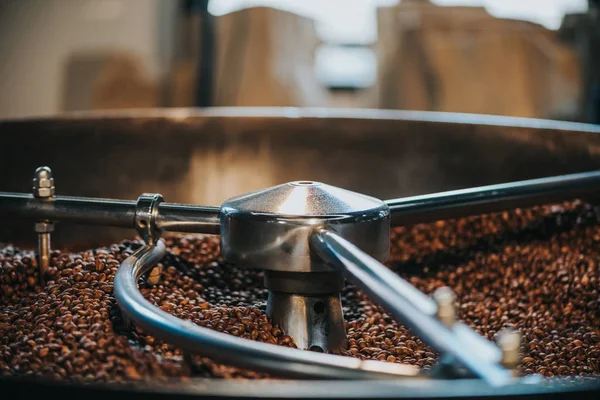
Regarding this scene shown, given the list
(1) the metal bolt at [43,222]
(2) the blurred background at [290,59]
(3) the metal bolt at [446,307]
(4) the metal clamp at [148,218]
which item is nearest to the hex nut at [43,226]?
(1) the metal bolt at [43,222]

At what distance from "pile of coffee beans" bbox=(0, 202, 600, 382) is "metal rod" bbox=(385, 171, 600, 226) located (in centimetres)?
14

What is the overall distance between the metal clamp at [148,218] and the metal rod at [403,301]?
245 millimetres

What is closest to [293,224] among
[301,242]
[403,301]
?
[301,242]

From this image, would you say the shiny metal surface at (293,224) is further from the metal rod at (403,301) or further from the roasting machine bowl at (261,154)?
the roasting machine bowl at (261,154)

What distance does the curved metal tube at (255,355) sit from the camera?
0.56 meters

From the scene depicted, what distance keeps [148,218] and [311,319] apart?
24cm

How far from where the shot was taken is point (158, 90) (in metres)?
4.11

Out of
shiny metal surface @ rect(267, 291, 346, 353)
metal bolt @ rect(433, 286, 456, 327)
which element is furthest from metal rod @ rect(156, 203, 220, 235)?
metal bolt @ rect(433, 286, 456, 327)

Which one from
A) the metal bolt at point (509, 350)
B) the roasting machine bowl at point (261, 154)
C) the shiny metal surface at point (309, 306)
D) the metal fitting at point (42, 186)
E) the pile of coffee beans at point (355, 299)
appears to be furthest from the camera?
the roasting machine bowl at point (261, 154)

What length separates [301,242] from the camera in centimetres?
85

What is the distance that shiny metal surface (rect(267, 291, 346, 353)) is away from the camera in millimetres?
916

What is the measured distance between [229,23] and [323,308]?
10.6 feet

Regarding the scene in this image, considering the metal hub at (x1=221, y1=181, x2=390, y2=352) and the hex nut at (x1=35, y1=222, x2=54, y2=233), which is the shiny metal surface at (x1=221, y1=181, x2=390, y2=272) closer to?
the metal hub at (x1=221, y1=181, x2=390, y2=352)

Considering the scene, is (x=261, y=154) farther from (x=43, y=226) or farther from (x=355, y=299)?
(x=43, y=226)
